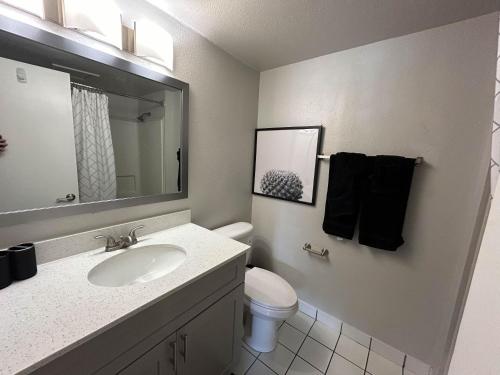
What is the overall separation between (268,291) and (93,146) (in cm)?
135

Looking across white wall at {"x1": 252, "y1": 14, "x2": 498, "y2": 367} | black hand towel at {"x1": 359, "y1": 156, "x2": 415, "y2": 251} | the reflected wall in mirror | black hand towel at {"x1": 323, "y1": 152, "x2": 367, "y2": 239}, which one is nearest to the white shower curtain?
the reflected wall in mirror

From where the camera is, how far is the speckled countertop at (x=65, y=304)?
0.50 metres

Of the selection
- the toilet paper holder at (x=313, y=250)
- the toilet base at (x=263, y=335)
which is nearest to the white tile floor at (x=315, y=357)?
the toilet base at (x=263, y=335)

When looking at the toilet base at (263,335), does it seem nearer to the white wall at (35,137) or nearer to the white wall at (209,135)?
the white wall at (209,135)

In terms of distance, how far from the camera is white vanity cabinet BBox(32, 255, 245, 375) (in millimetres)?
600

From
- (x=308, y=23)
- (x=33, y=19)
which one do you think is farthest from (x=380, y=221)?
(x=33, y=19)

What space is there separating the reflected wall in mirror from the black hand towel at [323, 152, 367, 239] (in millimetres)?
1090

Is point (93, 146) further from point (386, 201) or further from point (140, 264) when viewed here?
point (386, 201)

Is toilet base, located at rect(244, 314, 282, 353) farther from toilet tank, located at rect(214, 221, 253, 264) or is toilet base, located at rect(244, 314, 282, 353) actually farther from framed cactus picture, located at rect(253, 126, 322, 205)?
framed cactus picture, located at rect(253, 126, 322, 205)

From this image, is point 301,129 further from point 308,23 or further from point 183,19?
point 183,19

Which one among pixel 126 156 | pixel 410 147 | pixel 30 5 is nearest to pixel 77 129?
pixel 126 156

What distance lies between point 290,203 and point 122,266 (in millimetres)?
1271

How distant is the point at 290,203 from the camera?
1764mm

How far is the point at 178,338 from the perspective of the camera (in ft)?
2.73
